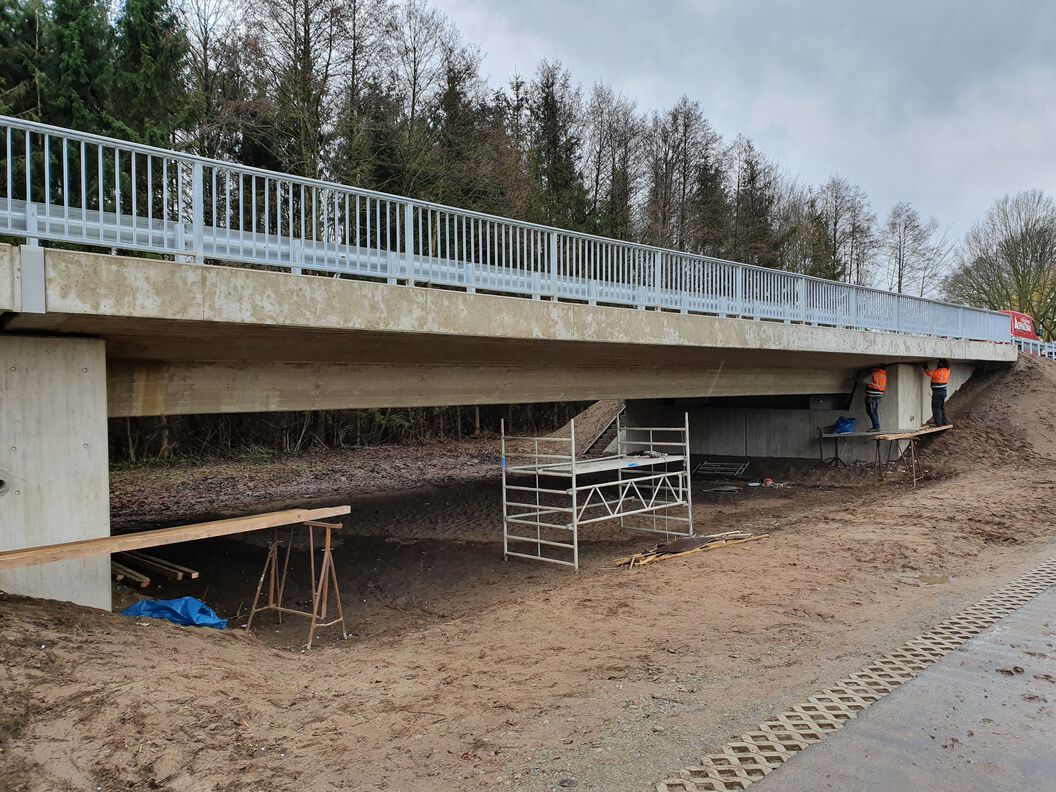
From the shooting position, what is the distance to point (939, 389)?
19.6 meters

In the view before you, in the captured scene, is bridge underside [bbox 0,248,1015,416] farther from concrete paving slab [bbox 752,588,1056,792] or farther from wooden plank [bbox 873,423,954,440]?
concrete paving slab [bbox 752,588,1056,792]

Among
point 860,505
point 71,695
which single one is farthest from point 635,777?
point 860,505

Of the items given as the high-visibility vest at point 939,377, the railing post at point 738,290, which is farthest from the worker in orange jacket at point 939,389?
the railing post at point 738,290

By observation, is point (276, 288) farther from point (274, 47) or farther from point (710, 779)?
point (274, 47)

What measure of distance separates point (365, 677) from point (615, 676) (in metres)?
1.96

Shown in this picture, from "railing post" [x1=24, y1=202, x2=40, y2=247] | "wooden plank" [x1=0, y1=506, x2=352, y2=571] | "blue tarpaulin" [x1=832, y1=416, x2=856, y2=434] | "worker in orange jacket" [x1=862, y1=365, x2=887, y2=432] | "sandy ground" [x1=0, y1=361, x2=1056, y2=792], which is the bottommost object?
"sandy ground" [x1=0, y1=361, x2=1056, y2=792]

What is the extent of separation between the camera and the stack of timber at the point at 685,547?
10258 mm

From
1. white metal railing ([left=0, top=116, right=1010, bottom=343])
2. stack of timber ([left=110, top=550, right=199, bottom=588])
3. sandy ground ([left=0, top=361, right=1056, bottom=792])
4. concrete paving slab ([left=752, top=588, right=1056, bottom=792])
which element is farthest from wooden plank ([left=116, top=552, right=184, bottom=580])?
concrete paving slab ([left=752, top=588, right=1056, bottom=792])

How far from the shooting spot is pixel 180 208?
6027 millimetres

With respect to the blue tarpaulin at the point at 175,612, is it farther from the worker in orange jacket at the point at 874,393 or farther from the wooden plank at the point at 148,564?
the worker in orange jacket at the point at 874,393

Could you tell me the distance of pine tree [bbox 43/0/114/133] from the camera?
14812 mm

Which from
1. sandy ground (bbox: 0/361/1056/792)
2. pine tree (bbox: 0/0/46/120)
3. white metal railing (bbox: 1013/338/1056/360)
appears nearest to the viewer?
sandy ground (bbox: 0/361/1056/792)

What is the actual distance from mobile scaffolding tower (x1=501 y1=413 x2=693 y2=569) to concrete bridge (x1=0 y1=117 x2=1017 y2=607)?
1384 mm

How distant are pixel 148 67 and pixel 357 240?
41.1 ft
